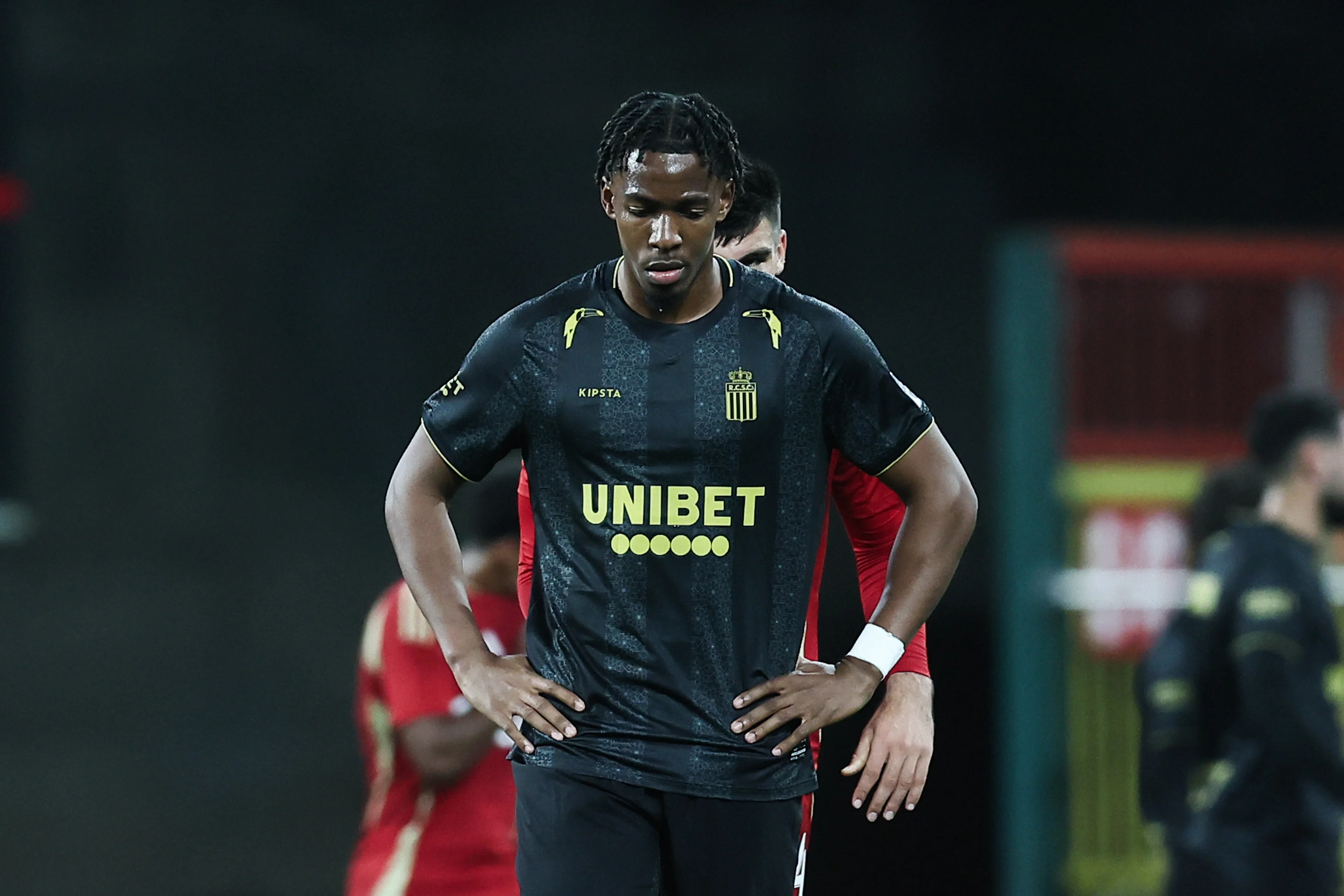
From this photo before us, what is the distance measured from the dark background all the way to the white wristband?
11.2 ft

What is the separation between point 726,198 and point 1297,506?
2.80 m

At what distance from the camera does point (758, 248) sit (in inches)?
118

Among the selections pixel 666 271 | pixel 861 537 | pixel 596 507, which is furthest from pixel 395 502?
pixel 861 537

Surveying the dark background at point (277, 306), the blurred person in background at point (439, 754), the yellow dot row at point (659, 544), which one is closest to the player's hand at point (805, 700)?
the yellow dot row at point (659, 544)

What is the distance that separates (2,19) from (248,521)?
1.75m

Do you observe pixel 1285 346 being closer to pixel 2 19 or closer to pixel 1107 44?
pixel 1107 44

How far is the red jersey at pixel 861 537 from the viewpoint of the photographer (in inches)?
103

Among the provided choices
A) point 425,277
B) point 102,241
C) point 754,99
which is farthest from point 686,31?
point 102,241

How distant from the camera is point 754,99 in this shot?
599 centimetres

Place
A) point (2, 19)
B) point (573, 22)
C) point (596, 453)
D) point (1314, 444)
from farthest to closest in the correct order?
point (573, 22) → point (2, 19) → point (1314, 444) → point (596, 453)

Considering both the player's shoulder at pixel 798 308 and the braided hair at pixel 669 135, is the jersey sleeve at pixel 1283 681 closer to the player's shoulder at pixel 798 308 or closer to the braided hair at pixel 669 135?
the player's shoulder at pixel 798 308

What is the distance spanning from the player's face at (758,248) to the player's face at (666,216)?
58cm

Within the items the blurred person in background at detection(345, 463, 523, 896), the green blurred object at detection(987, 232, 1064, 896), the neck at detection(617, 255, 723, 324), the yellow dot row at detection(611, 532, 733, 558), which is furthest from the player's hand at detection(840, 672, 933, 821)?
the green blurred object at detection(987, 232, 1064, 896)

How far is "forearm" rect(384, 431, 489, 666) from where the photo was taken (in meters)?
2.49
